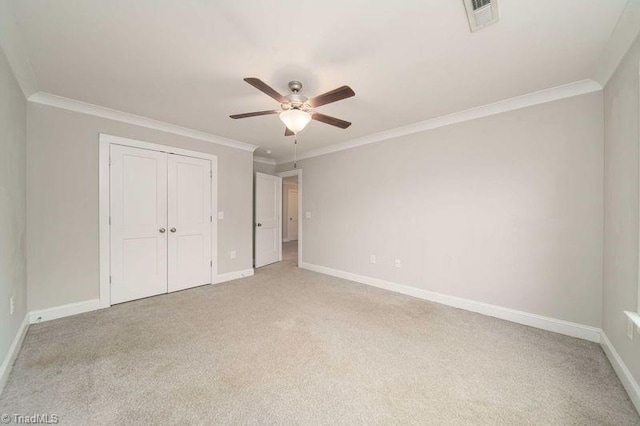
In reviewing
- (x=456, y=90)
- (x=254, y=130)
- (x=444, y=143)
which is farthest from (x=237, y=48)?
(x=444, y=143)

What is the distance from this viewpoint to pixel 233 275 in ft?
13.8

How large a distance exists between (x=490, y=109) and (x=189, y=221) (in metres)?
4.22

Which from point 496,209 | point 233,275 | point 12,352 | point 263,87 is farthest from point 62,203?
point 496,209

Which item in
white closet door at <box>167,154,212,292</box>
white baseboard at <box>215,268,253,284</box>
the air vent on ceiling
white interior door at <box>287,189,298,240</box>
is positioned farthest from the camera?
white interior door at <box>287,189,298,240</box>

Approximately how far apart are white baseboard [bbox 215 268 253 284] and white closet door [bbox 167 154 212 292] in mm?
185

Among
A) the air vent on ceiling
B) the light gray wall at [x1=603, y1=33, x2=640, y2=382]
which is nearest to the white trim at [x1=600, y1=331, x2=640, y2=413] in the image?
the light gray wall at [x1=603, y1=33, x2=640, y2=382]

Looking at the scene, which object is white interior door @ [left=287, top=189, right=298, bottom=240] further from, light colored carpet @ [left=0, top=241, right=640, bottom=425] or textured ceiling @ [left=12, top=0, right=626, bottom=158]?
textured ceiling @ [left=12, top=0, right=626, bottom=158]

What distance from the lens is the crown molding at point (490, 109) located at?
2275 millimetres

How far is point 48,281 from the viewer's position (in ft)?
8.50

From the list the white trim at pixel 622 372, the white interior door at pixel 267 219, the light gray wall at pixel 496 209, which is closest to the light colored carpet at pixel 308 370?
the white trim at pixel 622 372

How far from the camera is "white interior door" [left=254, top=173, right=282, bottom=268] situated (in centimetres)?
497

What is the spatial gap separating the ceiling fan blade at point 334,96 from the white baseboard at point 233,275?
3.23m

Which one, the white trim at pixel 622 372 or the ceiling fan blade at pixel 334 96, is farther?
the ceiling fan blade at pixel 334 96

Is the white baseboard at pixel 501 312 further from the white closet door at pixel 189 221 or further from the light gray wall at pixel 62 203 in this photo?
the light gray wall at pixel 62 203
